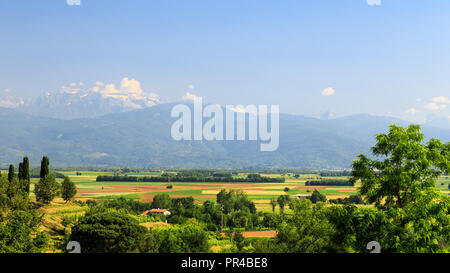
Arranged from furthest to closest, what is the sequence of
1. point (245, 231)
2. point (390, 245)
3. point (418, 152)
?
point (245, 231)
point (418, 152)
point (390, 245)

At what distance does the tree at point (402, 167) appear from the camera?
440 inches

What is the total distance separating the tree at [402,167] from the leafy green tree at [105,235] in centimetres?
2280

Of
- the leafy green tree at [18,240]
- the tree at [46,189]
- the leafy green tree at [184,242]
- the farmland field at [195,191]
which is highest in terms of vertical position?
the tree at [46,189]

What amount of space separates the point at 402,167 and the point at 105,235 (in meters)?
24.4

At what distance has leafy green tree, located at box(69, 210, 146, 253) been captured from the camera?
2977 centimetres

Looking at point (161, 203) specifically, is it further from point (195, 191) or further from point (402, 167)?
point (402, 167)

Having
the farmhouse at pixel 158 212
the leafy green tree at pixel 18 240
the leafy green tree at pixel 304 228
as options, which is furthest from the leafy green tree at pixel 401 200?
the farmhouse at pixel 158 212

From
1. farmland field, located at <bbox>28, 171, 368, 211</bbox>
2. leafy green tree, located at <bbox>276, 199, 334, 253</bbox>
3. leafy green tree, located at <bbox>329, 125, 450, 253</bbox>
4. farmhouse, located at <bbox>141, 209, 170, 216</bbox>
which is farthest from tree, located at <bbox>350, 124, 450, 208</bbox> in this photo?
farmland field, located at <bbox>28, 171, 368, 211</bbox>

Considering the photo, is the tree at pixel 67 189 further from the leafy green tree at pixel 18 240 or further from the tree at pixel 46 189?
the leafy green tree at pixel 18 240

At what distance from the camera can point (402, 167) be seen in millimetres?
11336
